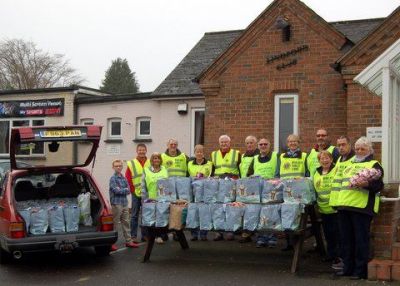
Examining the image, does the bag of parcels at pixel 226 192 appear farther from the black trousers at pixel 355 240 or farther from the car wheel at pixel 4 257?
the car wheel at pixel 4 257

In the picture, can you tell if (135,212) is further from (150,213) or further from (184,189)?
(184,189)

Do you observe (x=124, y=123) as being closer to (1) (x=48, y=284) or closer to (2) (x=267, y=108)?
(2) (x=267, y=108)

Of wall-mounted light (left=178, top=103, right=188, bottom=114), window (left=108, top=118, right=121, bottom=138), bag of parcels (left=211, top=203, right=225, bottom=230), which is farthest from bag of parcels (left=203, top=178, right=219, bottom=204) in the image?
window (left=108, top=118, right=121, bottom=138)

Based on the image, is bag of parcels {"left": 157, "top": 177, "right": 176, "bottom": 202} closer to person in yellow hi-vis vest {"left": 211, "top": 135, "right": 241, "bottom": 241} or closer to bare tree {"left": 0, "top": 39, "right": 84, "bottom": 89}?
person in yellow hi-vis vest {"left": 211, "top": 135, "right": 241, "bottom": 241}

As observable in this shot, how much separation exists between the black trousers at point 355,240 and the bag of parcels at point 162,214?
2572 mm

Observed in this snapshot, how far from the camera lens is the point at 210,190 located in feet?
27.9

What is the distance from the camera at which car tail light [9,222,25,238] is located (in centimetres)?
816

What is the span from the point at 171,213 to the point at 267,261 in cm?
168

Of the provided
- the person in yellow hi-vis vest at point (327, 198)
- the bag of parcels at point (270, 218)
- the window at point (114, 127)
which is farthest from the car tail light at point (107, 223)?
the window at point (114, 127)

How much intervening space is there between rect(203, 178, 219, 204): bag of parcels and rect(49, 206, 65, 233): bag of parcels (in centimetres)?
218

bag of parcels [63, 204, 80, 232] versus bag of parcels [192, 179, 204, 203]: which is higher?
bag of parcels [192, 179, 204, 203]

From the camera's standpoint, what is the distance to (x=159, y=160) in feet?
31.5

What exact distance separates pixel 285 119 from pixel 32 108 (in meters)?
10.3

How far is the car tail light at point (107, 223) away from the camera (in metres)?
8.67
